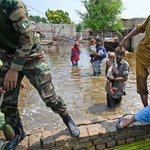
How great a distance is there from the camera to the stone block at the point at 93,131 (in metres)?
2.07

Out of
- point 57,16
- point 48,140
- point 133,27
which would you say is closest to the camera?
point 48,140

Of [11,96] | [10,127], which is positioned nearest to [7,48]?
[11,96]

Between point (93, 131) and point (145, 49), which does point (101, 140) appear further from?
point (145, 49)

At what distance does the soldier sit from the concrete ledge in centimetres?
14

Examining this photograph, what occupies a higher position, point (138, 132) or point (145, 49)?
point (145, 49)

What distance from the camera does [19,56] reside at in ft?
5.07

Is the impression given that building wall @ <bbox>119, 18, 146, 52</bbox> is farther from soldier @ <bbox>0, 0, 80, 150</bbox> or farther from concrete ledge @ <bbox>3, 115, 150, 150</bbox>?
soldier @ <bbox>0, 0, 80, 150</bbox>

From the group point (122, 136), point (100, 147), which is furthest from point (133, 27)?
point (100, 147)

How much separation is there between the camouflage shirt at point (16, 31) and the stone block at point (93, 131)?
4.21 ft

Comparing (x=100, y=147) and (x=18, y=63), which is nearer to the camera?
(x=18, y=63)

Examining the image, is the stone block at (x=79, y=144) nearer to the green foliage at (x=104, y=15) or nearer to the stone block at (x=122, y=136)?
the stone block at (x=122, y=136)

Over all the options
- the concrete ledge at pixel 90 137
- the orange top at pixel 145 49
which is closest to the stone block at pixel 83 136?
the concrete ledge at pixel 90 137

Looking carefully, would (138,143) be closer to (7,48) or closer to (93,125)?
(93,125)

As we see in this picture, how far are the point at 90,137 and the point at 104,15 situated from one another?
18.7 metres
